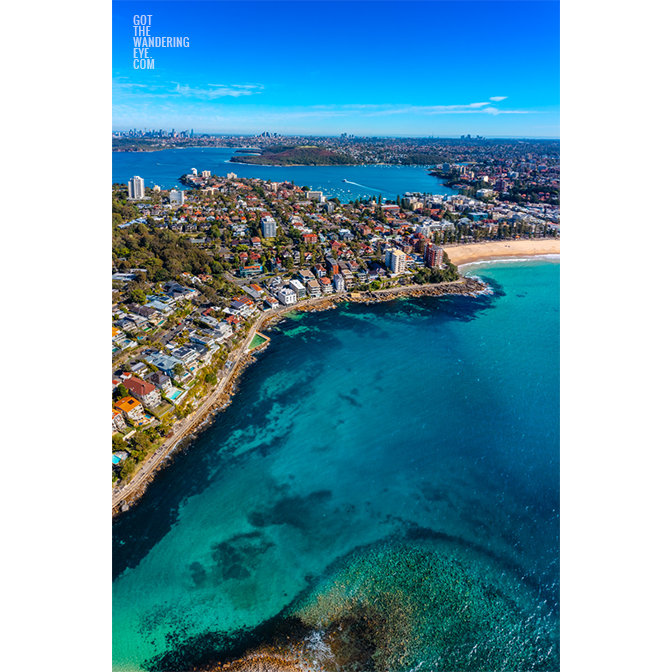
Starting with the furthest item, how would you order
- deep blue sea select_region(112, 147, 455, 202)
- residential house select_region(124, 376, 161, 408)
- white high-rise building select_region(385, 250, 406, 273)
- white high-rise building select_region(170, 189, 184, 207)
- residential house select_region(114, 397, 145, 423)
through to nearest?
deep blue sea select_region(112, 147, 455, 202) → white high-rise building select_region(170, 189, 184, 207) → white high-rise building select_region(385, 250, 406, 273) → residential house select_region(124, 376, 161, 408) → residential house select_region(114, 397, 145, 423)

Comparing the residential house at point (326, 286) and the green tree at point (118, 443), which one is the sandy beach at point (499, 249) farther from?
the green tree at point (118, 443)

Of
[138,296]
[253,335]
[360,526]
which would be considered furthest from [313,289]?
[360,526]

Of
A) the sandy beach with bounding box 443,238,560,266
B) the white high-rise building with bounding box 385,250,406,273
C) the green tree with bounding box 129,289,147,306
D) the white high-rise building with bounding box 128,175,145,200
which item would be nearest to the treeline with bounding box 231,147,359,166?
the white high-rise building with bounding box 128,175,145,200

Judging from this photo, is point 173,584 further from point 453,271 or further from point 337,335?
point 453,271

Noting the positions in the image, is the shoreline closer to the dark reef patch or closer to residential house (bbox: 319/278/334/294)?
residential house (bbox: 319/278/334/294)

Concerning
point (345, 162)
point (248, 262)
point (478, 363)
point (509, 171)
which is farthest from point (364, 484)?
point (345, 162)

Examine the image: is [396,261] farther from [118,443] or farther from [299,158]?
[299,158]

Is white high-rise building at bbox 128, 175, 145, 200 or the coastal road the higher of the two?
white high-rise building at bbox 128, 175, 145, 200
